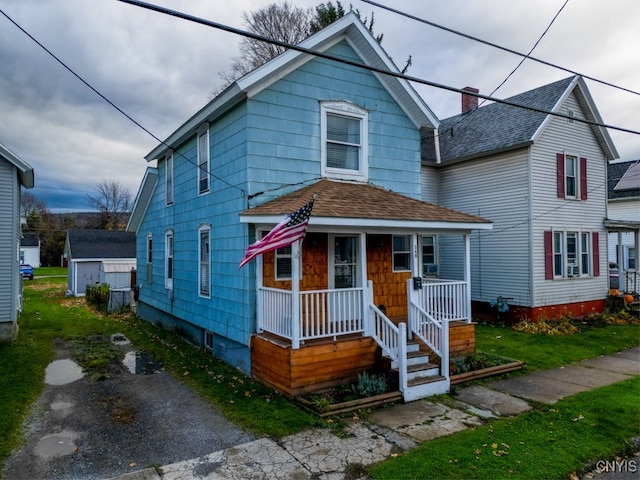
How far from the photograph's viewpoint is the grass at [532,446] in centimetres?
488

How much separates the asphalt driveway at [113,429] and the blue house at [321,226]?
1.63 meters

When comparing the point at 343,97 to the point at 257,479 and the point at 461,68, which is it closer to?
the point at 461,68

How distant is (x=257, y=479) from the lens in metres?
4.76

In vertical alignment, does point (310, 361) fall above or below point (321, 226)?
below

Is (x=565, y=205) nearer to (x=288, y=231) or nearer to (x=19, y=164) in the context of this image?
(x=288, y=231)

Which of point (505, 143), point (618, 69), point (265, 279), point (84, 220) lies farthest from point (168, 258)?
point (84, 220)

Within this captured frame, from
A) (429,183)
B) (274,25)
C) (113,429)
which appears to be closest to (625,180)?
(429,183)

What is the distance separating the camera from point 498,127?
16.4 metres

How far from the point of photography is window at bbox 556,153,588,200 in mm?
15601

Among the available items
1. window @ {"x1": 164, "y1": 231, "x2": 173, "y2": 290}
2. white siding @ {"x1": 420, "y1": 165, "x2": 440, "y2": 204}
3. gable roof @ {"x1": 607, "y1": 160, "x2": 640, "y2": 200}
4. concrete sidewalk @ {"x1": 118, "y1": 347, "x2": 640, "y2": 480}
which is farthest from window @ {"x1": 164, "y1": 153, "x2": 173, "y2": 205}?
gable roof @ {"x1": 607, "y1": 160, "x2": 640, "y2": 200}

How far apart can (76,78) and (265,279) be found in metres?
5.21

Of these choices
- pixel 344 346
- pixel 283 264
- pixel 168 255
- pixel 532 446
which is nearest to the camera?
pixel 532 446

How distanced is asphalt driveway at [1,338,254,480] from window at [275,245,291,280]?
2.86 meters

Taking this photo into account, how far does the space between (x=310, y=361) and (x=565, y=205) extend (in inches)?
508
